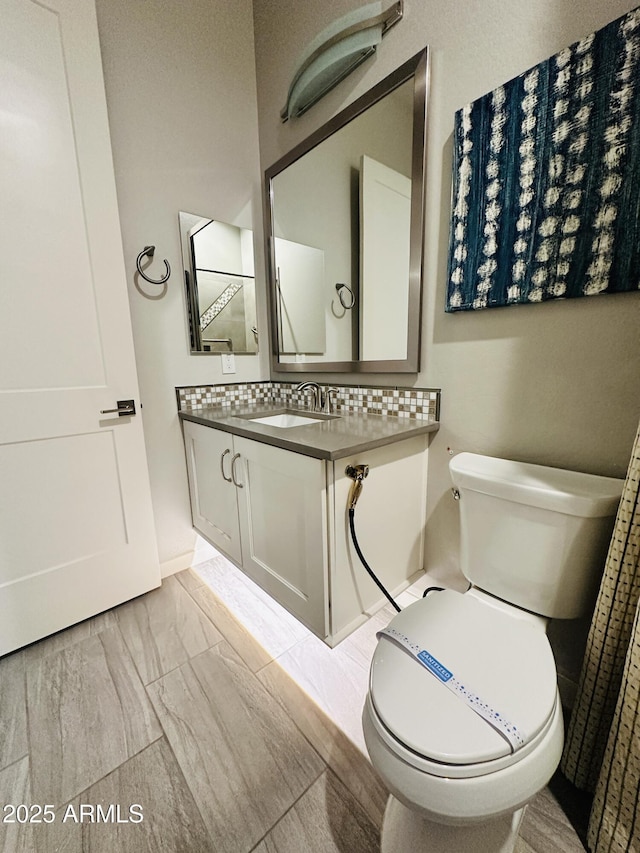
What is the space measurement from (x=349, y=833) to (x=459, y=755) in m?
0.51

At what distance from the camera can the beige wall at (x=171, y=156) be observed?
1466mm

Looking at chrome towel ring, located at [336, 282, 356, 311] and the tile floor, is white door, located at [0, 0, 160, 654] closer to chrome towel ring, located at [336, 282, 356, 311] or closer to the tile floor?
the tile floor

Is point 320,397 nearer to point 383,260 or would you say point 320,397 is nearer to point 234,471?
point 234,471

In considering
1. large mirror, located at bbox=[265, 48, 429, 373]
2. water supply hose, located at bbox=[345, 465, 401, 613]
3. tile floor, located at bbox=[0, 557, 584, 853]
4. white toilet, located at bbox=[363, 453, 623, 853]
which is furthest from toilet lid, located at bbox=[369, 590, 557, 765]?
large mirror, located at bbox=[265, 48, 429, 373]

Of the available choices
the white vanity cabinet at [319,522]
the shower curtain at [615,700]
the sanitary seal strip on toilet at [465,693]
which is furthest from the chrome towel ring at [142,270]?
the shower curtain at [615,700]

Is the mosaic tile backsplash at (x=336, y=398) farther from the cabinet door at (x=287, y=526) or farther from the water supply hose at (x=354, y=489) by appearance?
the cabinet door at (x=287, y=526)

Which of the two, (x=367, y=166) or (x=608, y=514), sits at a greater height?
(x=367, y=166)

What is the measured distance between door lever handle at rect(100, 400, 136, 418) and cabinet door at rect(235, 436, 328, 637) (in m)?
0.54

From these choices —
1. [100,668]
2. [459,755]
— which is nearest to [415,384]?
[459,755]

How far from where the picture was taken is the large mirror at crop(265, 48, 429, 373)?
1.27 metres

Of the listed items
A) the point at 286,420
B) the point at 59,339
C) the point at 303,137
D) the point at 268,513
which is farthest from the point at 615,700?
the point at 303,137

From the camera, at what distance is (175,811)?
33.5 inches

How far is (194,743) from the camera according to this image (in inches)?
39.4

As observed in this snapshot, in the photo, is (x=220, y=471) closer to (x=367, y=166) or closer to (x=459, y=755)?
(x=459, y=755)
